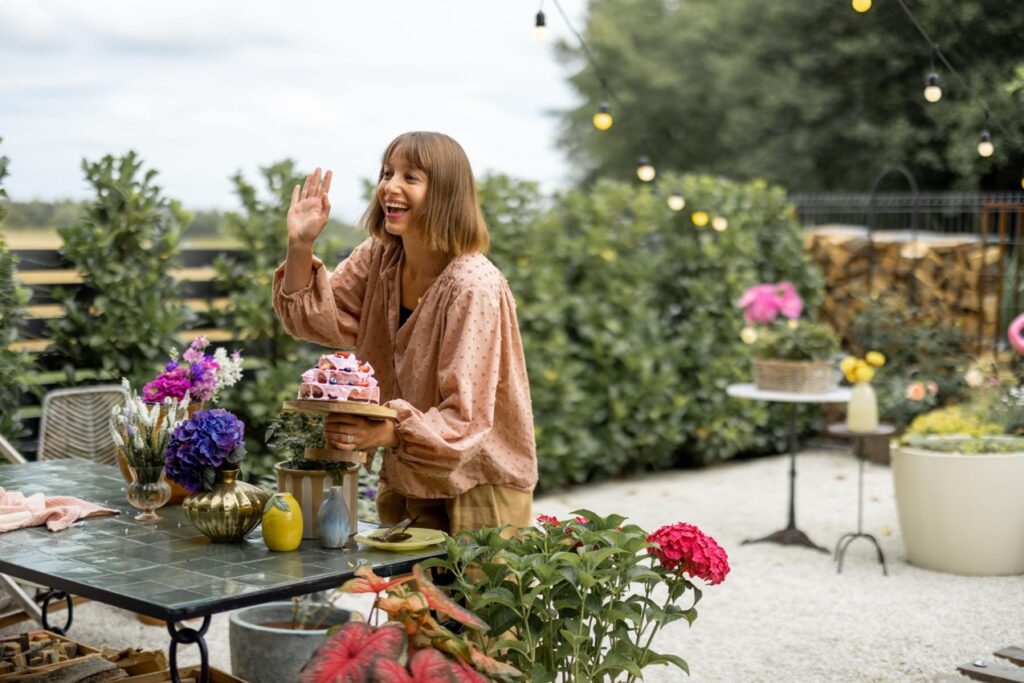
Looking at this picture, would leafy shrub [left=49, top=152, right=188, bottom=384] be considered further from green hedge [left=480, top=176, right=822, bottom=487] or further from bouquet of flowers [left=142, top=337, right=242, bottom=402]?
green hedge [left=480, top=176, right=822, bottom=487]

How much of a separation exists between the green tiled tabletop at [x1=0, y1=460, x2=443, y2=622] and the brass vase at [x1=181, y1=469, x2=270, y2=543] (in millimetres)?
35

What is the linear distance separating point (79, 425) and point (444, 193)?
259 centimetres

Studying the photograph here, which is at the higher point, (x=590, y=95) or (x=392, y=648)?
(x=590, y=95)

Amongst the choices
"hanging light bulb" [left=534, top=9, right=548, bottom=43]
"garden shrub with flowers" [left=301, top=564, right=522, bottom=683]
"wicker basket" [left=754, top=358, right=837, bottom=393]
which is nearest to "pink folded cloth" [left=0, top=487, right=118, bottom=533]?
"garden shrub with flowers" [left=301, top=564, right=522, bottom=683]

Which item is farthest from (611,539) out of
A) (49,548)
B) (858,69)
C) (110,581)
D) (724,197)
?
(858,69)

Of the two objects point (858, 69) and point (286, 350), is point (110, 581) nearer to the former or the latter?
point (286, 350)

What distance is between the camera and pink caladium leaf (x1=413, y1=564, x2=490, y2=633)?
2.56 m

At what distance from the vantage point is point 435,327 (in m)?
3.01

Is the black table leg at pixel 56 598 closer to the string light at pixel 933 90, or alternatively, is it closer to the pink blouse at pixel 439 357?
the pink blouse at pixel 439 357

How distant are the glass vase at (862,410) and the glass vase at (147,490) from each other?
4184 mm

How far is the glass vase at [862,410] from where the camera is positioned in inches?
253

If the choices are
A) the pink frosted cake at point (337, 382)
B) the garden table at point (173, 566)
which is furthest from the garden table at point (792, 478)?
the pink frosted cake at point (337, 382)

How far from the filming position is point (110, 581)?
101 inches

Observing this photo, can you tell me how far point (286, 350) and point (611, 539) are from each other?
3930mm
